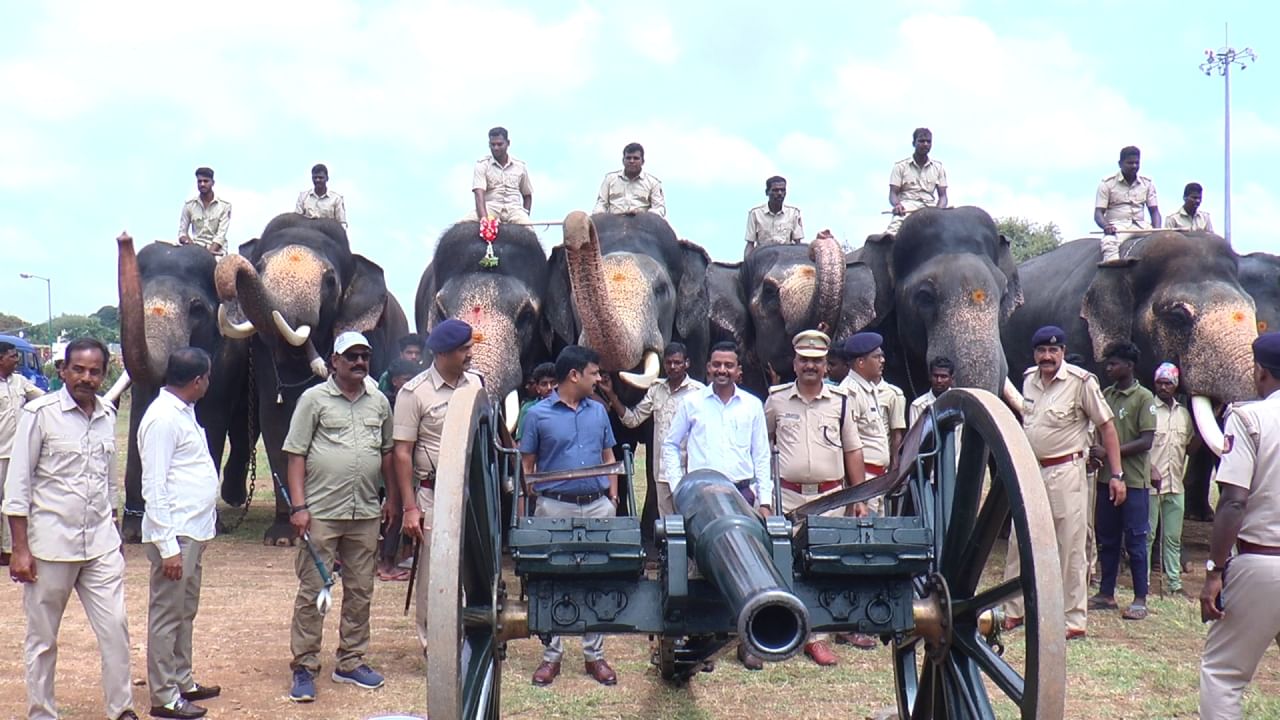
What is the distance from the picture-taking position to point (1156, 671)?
253 inches

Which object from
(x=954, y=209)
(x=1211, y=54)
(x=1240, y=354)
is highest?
(x=1211, y=54)

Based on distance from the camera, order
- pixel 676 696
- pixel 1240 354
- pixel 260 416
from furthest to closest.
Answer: pixel 260 416 < pixel 1240 354 < pixel 676 696

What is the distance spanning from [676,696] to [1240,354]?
5510mm

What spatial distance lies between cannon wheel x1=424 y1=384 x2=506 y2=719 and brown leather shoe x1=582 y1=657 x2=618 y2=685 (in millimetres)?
1815

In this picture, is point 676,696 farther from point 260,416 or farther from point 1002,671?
point 260,416

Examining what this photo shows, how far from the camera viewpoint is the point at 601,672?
20.2ft

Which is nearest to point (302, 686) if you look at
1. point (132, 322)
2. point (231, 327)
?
point (132, 322)

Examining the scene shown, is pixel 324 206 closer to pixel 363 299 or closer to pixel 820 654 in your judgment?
pixel 363 299

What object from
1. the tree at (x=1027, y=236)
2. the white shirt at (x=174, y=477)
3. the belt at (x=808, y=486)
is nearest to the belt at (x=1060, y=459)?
the belt at (x=808, y=486)

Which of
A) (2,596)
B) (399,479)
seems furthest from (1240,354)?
(2,596)

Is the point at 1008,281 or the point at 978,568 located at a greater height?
the point at 1008,281

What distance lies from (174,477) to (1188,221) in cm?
896

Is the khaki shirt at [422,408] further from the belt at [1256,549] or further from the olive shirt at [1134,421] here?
the olive shirt at [1134,421]

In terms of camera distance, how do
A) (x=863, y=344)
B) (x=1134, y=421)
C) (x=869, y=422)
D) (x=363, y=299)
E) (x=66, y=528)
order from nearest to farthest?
(x=66, y=528) → (x=869, y=422) → (x=863, y=344) → (x=1134, y=421) → (x=363, y=299)
